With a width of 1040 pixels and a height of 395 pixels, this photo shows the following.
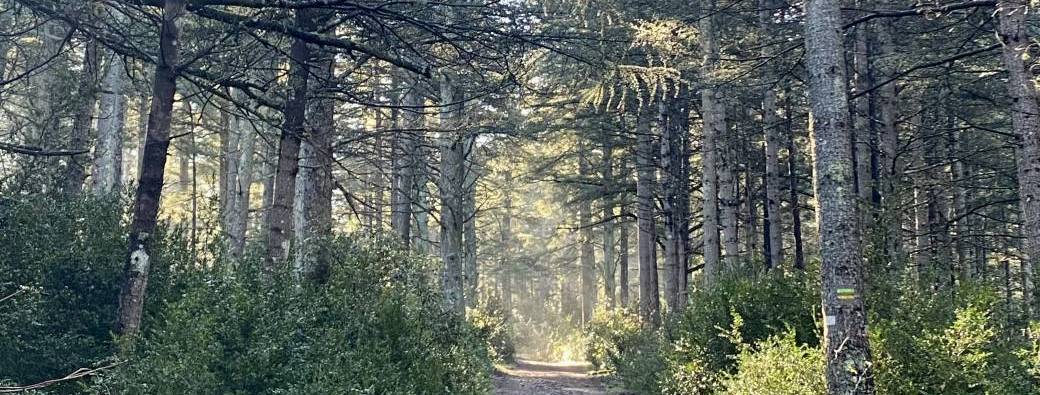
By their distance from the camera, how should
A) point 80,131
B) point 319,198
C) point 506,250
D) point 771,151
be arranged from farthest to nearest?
1. point 506,250
2. point 771,151
3. point 80,131
4. point 319,198

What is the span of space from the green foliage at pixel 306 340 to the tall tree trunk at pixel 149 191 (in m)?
0.32

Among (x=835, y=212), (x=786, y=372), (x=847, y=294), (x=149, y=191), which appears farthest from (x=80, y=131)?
(x=847, y=294)

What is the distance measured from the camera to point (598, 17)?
48.4ft

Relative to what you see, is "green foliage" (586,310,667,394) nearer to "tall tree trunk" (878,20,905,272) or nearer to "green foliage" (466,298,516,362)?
"green foliage" (466,298,516,362)

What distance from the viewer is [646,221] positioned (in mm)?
20922

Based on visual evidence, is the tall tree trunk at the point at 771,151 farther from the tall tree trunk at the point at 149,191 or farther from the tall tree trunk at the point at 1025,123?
the tall tree trunk at the point at 149,191

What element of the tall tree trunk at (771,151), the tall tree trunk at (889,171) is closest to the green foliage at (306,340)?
the tall tree trunk at (889,171)

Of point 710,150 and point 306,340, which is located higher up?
point 710,150

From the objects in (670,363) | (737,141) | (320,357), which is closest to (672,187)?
(737,141)

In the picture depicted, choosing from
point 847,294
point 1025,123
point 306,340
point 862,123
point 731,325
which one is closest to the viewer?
point 847,294

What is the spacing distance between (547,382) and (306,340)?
13283 millimetres

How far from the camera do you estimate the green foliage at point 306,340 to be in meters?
6.55

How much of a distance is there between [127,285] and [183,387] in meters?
1.25

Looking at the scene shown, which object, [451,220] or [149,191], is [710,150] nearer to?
[451,220]
